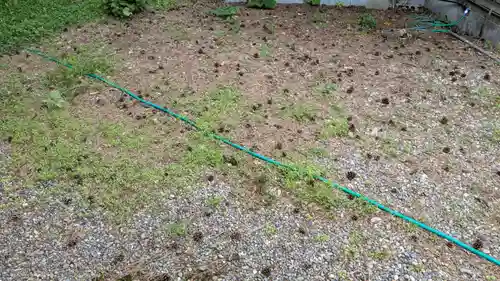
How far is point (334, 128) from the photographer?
12.0 feet

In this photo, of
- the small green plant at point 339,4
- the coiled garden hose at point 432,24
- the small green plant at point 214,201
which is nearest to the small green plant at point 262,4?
the small green plant at point 339,4

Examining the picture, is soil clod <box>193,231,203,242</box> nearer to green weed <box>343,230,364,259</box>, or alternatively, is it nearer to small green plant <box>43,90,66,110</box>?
green weed <box>343,230,364,259</box>

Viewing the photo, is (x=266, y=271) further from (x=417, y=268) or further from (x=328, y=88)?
(x=328, y=88)

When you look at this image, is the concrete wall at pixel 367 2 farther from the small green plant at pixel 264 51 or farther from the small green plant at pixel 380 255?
the small green plant at pixel 380 255

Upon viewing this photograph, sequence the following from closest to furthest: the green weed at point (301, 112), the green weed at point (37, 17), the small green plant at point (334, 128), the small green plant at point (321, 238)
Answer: the small green plant at point (321, 238) → the small green plant at point (334, 128) → the green weed at point (301, 112) → the green weed at point (37, 17)

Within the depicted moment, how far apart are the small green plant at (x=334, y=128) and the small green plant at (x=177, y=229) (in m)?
1.38

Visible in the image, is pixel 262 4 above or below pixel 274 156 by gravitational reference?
above

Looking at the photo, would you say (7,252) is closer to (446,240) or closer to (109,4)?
(446,240)

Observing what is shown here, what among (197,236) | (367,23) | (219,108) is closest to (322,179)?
(197,236)

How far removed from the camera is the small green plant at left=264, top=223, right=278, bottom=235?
9.15ft

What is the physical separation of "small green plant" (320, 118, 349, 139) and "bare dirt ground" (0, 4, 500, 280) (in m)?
0.01

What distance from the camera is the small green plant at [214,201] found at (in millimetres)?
2971

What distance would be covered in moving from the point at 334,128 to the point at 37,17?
3.72 m

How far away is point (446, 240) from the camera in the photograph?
2773mm
